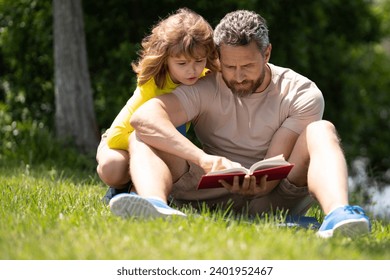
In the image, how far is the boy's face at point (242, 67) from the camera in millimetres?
4125

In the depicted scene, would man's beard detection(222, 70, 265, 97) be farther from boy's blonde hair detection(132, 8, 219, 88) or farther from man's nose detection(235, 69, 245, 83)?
boy's blonde hair detection(132, 8, 219, 88)

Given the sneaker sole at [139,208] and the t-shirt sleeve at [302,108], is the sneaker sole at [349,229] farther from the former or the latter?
the t-shirt sleeve at [302,108]

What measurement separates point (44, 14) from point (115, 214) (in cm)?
540

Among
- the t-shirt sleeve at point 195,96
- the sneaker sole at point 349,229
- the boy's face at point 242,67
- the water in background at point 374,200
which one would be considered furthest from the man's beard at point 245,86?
the water in background at point 374,200

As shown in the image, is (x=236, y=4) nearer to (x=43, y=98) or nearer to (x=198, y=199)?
(x=43, y=98)

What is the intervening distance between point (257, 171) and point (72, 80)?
14.6ft

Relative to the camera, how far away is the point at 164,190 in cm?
381

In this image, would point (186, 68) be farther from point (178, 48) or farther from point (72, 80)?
point (72, 80)

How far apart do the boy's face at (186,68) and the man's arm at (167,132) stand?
0.20m

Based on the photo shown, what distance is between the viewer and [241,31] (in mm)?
4117

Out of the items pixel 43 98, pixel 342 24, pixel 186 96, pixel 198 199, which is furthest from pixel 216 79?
pixel 342 24

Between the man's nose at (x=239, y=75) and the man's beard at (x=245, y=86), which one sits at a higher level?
the man's nose at (x=239, y=75)

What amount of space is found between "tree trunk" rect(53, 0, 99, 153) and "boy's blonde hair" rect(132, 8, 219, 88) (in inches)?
135

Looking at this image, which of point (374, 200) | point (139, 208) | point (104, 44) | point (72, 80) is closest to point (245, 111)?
point (139, 208)
